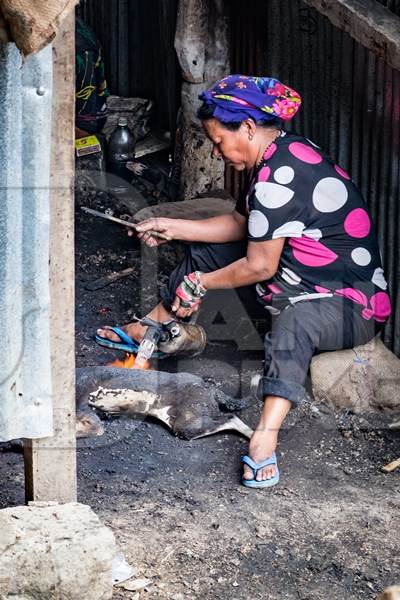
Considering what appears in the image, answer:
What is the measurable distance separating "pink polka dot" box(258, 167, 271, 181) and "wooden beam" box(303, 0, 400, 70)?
2.56ft

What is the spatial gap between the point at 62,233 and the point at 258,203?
1.85m

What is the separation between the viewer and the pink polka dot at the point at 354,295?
5.28 m

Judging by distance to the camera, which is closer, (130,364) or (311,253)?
(311,253)

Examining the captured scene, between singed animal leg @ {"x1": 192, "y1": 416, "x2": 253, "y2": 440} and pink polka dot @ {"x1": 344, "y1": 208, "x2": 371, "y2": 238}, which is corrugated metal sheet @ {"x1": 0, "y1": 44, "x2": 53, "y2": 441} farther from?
pink polka dot @ {"x1": 344, "y1": 208, "x2": 371, "y2": 238}

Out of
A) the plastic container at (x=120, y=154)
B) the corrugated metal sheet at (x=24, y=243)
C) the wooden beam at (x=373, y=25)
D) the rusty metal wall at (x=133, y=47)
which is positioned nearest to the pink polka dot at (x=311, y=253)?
the wooden beam at (x=373, y=25)

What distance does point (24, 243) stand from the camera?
11.0ft

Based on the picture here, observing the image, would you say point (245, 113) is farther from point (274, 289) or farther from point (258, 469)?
point (258, 469)

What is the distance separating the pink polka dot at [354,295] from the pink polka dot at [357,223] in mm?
294

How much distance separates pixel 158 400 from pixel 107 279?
6.76 ft

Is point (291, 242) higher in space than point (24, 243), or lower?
lower

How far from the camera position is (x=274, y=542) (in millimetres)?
4180

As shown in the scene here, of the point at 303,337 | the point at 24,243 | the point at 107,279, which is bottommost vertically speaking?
the point at 107,279

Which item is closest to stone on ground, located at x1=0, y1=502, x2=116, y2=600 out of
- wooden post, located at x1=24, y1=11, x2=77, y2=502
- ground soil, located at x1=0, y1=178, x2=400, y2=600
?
wooden post, located at x1=24, y1=11, x2=77, y2=502

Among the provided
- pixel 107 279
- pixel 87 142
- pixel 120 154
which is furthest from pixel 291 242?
pixel 87 142
